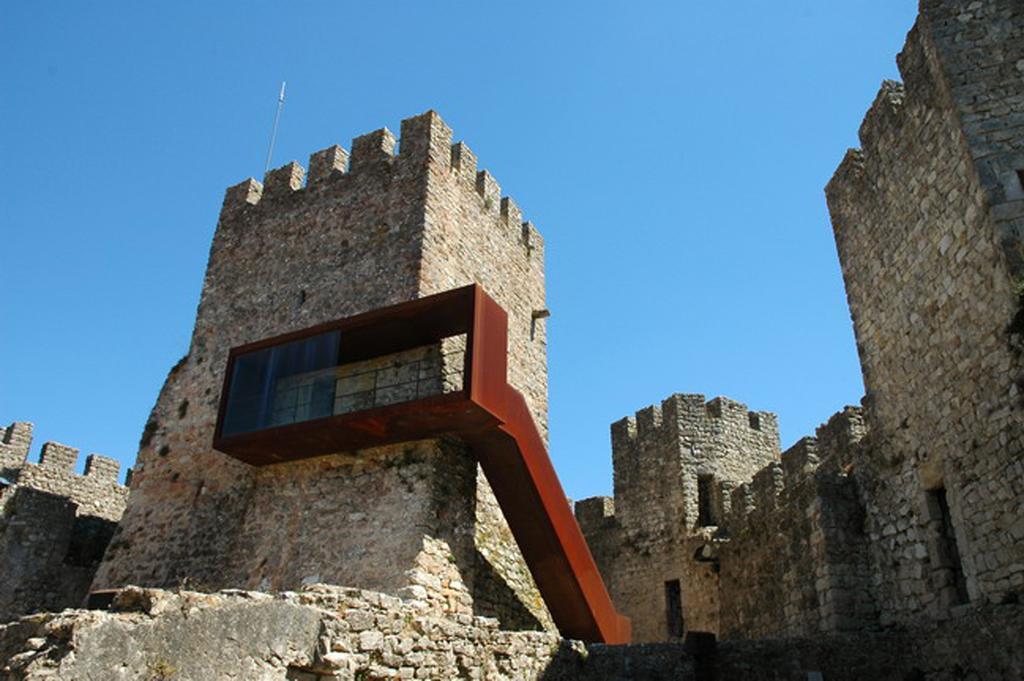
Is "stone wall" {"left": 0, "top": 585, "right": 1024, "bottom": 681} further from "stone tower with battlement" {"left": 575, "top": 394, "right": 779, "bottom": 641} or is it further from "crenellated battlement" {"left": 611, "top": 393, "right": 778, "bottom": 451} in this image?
"crenellated battlement" {"left": 611, "top": 393, "right": 778, "bottom": 451}

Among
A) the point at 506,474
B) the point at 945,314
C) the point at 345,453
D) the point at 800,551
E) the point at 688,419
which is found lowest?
the point at 800,551

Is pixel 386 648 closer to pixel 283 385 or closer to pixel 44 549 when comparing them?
pixel 283 385

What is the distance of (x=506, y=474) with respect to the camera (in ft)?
41.7

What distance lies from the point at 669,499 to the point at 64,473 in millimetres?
15443

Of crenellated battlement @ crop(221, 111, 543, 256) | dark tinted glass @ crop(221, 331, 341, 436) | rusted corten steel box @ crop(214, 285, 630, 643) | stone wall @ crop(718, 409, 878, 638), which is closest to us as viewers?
stone wall @ crop(718, 409, 878, 638)

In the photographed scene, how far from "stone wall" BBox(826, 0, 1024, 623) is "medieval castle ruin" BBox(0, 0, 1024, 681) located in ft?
0.12

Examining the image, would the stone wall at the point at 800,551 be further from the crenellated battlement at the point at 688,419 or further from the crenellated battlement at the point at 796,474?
the crenellated battlement at the point at 688,419

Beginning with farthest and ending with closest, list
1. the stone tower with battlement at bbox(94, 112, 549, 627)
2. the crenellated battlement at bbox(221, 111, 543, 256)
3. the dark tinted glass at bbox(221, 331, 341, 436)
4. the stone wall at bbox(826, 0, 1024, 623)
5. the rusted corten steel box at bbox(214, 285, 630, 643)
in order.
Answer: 1. the crenellated battlement at bbox(221, 111, 543, 256)
2. the dark tinted glass at bbox(221, 331, 341, 436)
3. the stone tower with battlement at bbox(94, 112, 549, 627)
4. the rusted corten steel box at bbox(214, 285, 630, 643)
5. the stone wall at bbox(826, 0, 1024, 623)

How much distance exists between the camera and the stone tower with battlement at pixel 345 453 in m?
12.4

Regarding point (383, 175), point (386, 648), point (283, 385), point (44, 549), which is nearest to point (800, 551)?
point (386, 648)

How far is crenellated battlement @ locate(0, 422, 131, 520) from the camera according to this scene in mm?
20969

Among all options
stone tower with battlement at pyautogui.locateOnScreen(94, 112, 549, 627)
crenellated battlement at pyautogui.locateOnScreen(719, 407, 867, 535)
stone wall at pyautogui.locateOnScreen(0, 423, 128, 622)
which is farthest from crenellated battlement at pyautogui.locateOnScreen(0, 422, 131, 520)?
crenellated battlement at pyautogui.locateOnScreen(719, 407, 867, 535)

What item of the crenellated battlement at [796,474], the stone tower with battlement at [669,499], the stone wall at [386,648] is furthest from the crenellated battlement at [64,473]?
the crenellated battlement at [796,474]

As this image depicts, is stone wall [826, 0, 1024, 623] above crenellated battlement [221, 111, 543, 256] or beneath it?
beneath
